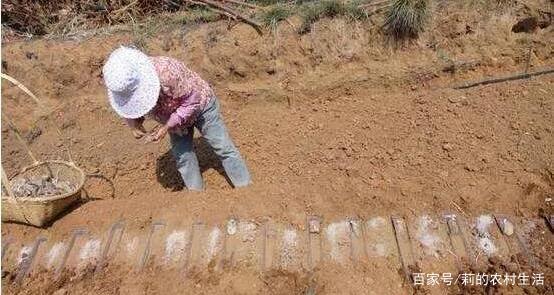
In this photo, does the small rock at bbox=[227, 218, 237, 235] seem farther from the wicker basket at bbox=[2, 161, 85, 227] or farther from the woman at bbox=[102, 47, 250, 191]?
the wicker basket at bbox=[2, 161, 85, 227]

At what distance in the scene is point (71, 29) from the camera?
201 inches

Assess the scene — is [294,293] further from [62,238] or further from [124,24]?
[124,24]

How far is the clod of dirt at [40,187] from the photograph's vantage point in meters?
3.60

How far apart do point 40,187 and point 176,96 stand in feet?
4.50

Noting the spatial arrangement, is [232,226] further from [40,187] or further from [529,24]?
[529,24]

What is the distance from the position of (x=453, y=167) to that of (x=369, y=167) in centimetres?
59

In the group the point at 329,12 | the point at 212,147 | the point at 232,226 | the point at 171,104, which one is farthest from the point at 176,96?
the point at 329,12

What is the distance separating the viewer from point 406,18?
4340mm

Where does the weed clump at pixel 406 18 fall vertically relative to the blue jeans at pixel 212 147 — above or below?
above

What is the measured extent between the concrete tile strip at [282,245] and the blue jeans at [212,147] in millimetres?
558

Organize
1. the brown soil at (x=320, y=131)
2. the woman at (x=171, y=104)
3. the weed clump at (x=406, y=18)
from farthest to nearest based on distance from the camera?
the weed clump at (x=406, y=18)
the brown soil at (x=320, y=131)
the woman at (x=171, y=104)

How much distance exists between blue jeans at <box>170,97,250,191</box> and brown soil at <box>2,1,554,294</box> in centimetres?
16

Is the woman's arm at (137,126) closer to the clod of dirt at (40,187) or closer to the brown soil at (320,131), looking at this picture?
the brown soil at (320,131)

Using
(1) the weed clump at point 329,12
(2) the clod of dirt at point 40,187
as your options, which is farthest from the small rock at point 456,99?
(2) the clod of dirt at point 40,187
